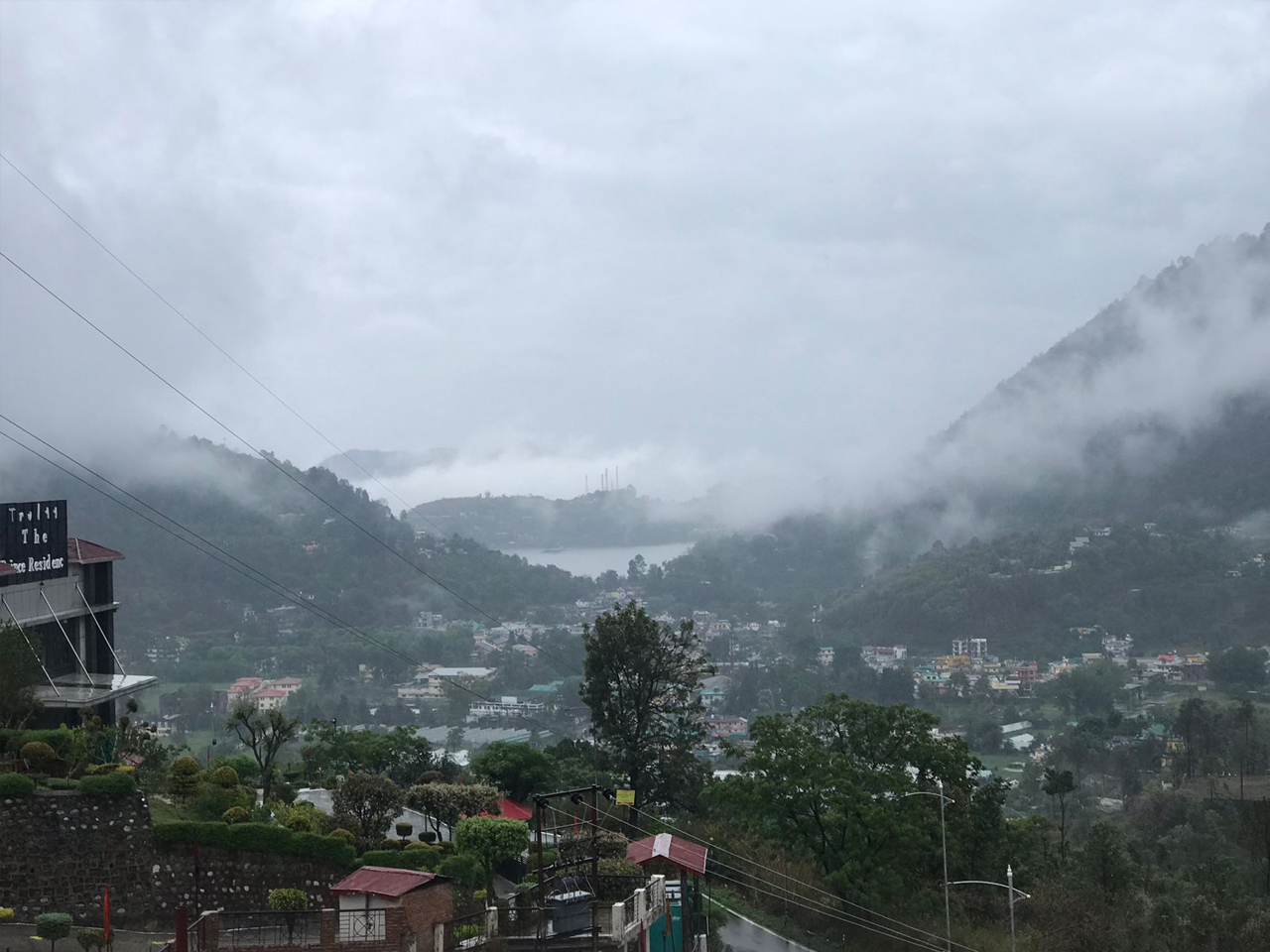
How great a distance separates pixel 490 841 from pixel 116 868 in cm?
666

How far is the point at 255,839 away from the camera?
22.0m

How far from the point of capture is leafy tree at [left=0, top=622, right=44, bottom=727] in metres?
28.8

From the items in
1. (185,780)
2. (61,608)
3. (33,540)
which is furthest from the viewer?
(61,608)

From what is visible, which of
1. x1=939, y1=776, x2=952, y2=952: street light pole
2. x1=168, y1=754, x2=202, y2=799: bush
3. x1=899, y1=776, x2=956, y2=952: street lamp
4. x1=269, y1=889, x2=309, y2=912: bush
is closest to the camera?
x1=269, y1=889, x2=309, y2=912: bush

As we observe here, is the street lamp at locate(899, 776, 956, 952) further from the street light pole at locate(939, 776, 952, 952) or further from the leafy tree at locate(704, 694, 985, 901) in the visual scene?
the leafy tree at locate(704, 694, 985, 901)

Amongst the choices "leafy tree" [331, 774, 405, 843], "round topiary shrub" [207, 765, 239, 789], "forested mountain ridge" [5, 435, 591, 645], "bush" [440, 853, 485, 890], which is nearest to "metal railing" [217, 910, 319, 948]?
"bush" [440, 853, 485, 890]

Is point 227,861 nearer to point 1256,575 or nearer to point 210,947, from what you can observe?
point 210,947

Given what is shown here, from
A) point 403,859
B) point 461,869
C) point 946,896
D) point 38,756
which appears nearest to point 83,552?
point 38,756

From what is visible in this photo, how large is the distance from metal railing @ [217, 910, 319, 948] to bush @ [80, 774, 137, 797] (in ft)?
13.3

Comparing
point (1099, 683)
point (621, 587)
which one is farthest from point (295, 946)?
point (621, 587)

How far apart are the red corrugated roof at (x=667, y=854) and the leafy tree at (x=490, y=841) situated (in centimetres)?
229

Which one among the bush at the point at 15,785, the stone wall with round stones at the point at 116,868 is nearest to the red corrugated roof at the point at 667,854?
the stone wall with round stones at the point at 116,868

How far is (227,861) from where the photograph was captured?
2194 cm

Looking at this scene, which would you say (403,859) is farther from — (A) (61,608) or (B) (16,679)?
(A) (61,608)
